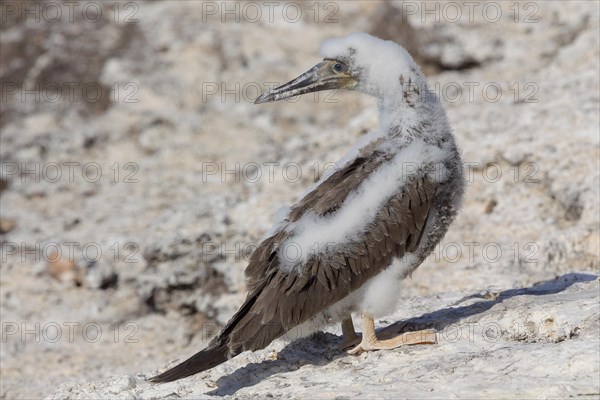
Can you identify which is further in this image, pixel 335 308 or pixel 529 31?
pixel 529 31

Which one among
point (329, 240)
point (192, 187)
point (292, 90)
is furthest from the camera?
point (192, 187)

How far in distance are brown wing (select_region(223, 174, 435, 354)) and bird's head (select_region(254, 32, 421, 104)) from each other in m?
0.70

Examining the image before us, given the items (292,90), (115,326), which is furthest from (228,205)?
(292,90)

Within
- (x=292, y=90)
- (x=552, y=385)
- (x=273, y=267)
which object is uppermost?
(x=292, y=90)

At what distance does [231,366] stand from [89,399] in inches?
33.7

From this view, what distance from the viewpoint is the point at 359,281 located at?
5.59 meters

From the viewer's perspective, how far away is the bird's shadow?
5.63 metres

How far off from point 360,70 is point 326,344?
5.66 feet

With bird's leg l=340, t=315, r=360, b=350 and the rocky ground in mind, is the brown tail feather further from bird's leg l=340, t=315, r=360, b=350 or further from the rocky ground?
bird's leg l=340, t=315, r=360, b=350

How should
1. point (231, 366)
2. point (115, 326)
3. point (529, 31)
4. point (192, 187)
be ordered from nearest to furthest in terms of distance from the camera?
point (231, 366) → point (115, 326) → point (192, 187) → point (529, 31)

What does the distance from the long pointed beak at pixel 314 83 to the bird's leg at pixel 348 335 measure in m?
1.51

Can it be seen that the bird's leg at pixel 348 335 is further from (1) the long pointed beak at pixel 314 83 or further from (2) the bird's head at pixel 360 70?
(1) the long pointed beak at pixel 314 83

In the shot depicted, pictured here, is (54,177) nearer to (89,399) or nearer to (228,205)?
(228,205)

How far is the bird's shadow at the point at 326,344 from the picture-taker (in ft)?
18.5
